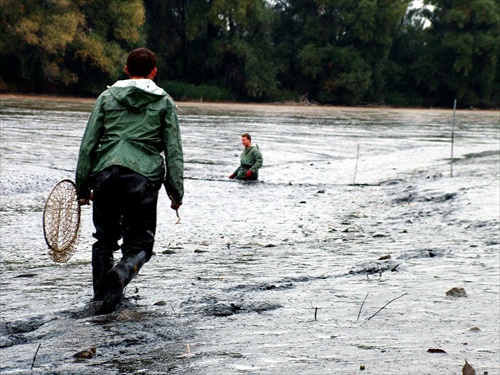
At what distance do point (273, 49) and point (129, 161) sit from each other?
65168mm

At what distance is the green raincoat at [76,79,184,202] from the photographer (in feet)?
17.0

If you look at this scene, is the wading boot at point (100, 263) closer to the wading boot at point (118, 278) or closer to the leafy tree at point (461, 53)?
the wading boot at point (118, 278)

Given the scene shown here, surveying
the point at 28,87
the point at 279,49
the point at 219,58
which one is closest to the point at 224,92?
the point at 219,58

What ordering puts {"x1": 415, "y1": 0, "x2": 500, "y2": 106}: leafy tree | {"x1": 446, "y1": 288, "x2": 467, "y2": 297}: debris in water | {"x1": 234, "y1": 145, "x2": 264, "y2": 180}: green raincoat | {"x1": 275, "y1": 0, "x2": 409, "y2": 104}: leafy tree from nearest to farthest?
{"x1": 446, "y1": 288, "x2": 467, "y2": 297}: debris in water < {"x1": 234, "y1": 145, "x2": 264, "y2": 180}: green raincoat < {"x1": 275, "y1": 0, "x2": 409, "y2": 104}: leafy tree < {"x1": 415, "y1": 0, "x2": 500, "y2": 106}: leafy tree

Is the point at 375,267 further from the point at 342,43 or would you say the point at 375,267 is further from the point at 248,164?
the point at 342,43

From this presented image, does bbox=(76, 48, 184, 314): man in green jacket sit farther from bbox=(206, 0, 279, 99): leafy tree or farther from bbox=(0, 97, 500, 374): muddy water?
bbox=(206, 0, 279, 99): leafy tree

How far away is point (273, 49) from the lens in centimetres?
6925

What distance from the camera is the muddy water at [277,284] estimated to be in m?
4.30

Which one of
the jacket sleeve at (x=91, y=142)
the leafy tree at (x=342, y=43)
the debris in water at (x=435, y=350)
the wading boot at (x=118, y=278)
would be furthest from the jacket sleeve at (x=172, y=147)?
the leafy tree at (x=342, y=43)

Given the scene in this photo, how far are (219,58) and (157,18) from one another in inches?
239

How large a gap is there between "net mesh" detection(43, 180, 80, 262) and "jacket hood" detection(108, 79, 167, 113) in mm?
730

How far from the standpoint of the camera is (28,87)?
5638 cm

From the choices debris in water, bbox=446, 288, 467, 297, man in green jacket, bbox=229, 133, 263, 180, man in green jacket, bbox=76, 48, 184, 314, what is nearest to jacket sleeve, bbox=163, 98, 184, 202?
man in green jacket, bbox=76, 48, 184, 314

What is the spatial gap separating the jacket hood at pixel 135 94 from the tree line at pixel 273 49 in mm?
47952
